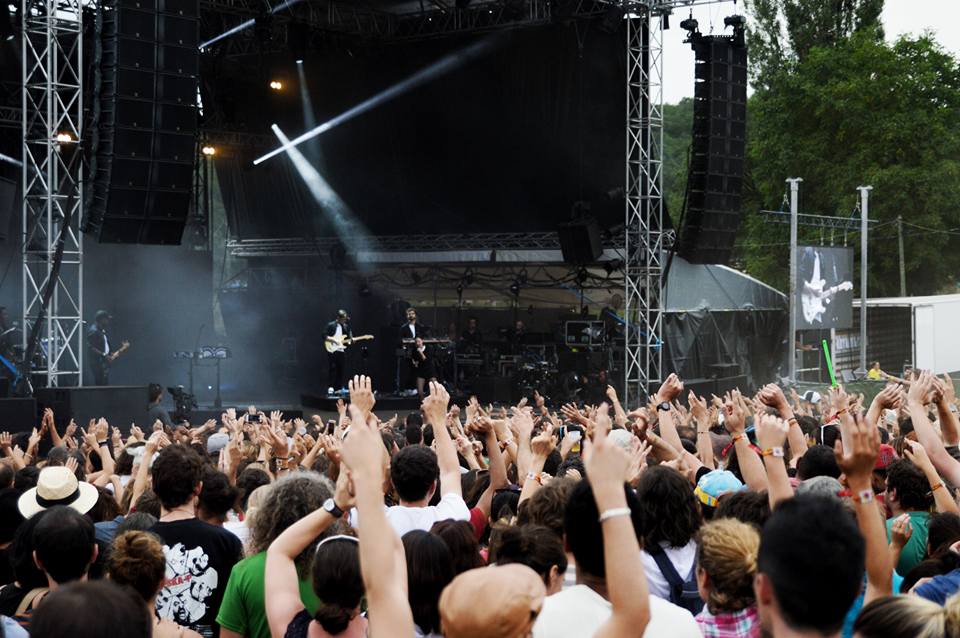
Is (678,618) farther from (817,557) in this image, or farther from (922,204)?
(922,204)

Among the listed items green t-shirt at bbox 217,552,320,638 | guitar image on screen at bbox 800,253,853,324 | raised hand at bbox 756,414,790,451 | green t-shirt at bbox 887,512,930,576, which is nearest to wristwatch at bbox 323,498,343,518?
green t-shirt at bbox 217,552,320,638

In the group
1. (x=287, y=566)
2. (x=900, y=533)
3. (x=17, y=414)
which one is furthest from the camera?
(x=17, y=414)

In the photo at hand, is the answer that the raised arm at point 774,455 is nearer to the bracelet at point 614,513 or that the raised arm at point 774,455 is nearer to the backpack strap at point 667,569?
the backpack strap at point 667,569

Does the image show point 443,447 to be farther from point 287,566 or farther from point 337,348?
point 337,348

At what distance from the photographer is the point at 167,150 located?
38.3ft

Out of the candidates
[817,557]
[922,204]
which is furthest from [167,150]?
[922,204]

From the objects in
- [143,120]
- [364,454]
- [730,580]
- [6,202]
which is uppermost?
[143,120]

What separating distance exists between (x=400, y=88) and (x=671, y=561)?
16.4m

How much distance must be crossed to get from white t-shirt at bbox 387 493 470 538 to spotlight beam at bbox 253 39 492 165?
1513cm

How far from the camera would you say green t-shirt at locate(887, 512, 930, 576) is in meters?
3.62

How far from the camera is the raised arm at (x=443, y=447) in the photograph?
11.8 feet

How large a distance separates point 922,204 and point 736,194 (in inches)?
676

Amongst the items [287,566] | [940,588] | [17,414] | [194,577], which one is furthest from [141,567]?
[17,414]

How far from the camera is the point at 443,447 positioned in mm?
3672
